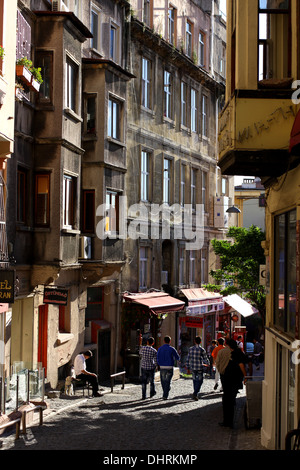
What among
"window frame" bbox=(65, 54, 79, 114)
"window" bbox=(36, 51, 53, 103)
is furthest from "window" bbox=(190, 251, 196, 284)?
"window" bbox=(36, 51, 53, 103)

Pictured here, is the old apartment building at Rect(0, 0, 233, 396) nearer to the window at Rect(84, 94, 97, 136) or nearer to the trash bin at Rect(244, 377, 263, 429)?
the window at Rect(84, 94, 97, 136)

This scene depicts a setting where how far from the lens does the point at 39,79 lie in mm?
17453

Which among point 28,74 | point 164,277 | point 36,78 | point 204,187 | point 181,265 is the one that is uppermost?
point 36,78

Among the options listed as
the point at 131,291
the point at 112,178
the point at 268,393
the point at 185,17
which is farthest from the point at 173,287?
the point at 268,393

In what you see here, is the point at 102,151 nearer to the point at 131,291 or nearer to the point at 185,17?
the point at 131,291

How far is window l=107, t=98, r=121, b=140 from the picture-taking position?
24.5 m

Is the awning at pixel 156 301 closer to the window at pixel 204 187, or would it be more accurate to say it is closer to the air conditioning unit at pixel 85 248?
the air conditioning unit at pixel 85 248

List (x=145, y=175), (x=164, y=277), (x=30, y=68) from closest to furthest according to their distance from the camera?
(x=30, y=68)
(x=145, y=175)
(x=164, y=277)

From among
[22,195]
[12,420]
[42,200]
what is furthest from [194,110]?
[12,420]

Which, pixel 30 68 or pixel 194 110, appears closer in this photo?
pixel 30 68

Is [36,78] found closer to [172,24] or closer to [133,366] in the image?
[133,366]

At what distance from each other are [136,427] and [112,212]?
1067cm

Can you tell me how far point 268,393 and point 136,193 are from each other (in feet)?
54.1

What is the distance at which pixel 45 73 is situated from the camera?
19.1m
